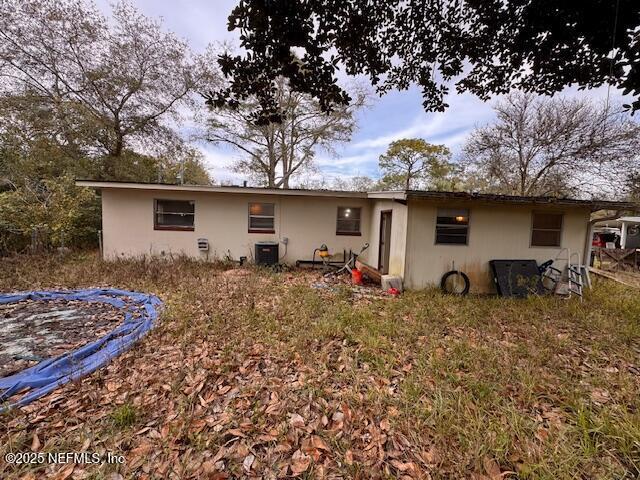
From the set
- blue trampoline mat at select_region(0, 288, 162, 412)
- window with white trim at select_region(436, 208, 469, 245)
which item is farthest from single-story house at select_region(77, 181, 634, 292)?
blue trampoline mat at select_region(0, 288, 162, 412)

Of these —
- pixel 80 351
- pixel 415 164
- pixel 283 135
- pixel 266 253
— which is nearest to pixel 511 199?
pixel 266 253

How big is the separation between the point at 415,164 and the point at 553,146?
899cm

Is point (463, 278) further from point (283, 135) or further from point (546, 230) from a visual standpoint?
point (283, 135)

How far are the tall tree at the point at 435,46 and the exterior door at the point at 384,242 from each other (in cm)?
465

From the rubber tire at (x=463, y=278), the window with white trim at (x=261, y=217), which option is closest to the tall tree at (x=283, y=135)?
the window with white trim at (x=261, y=217)

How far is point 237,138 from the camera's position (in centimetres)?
1645

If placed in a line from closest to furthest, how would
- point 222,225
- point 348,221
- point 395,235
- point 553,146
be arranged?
point 395,235 < point 222,225 < point 348,221 < point 553,146

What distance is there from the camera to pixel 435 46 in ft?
9.12

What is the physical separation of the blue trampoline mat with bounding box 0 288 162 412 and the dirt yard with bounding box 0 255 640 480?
0.15 metres

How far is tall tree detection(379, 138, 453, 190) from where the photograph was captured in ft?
64.6

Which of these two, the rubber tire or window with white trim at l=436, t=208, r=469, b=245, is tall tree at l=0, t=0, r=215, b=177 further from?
the rubber tire

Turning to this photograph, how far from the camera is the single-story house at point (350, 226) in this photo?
20.6 ft

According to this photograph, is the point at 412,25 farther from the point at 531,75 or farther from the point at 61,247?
the point at 61,247

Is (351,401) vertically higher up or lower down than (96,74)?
lower down
